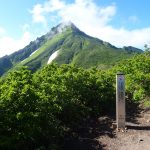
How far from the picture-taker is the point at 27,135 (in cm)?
1527

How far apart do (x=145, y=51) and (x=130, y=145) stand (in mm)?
20476

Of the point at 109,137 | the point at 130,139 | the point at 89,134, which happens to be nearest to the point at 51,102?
the point at 89,134

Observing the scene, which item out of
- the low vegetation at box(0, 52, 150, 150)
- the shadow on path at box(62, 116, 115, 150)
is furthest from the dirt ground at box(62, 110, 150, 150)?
the low vegetation at box(0, 52, 150, 150)

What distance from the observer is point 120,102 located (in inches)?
792

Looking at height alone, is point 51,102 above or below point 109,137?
above

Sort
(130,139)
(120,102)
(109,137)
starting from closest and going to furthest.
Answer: (130,139)
(109,137)
(120,102)

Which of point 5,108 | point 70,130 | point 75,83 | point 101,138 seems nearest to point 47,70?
point 75,83

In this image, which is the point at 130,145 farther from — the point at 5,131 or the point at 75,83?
the point at 75,83

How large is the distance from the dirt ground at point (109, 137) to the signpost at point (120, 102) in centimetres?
49

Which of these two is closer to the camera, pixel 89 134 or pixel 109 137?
pixel 109 137

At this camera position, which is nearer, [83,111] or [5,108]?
[5,108]

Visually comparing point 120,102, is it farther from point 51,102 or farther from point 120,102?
point 51,102

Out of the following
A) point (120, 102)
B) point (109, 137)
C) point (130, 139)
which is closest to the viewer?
point (130, 139)

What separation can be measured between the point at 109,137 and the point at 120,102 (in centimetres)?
236
